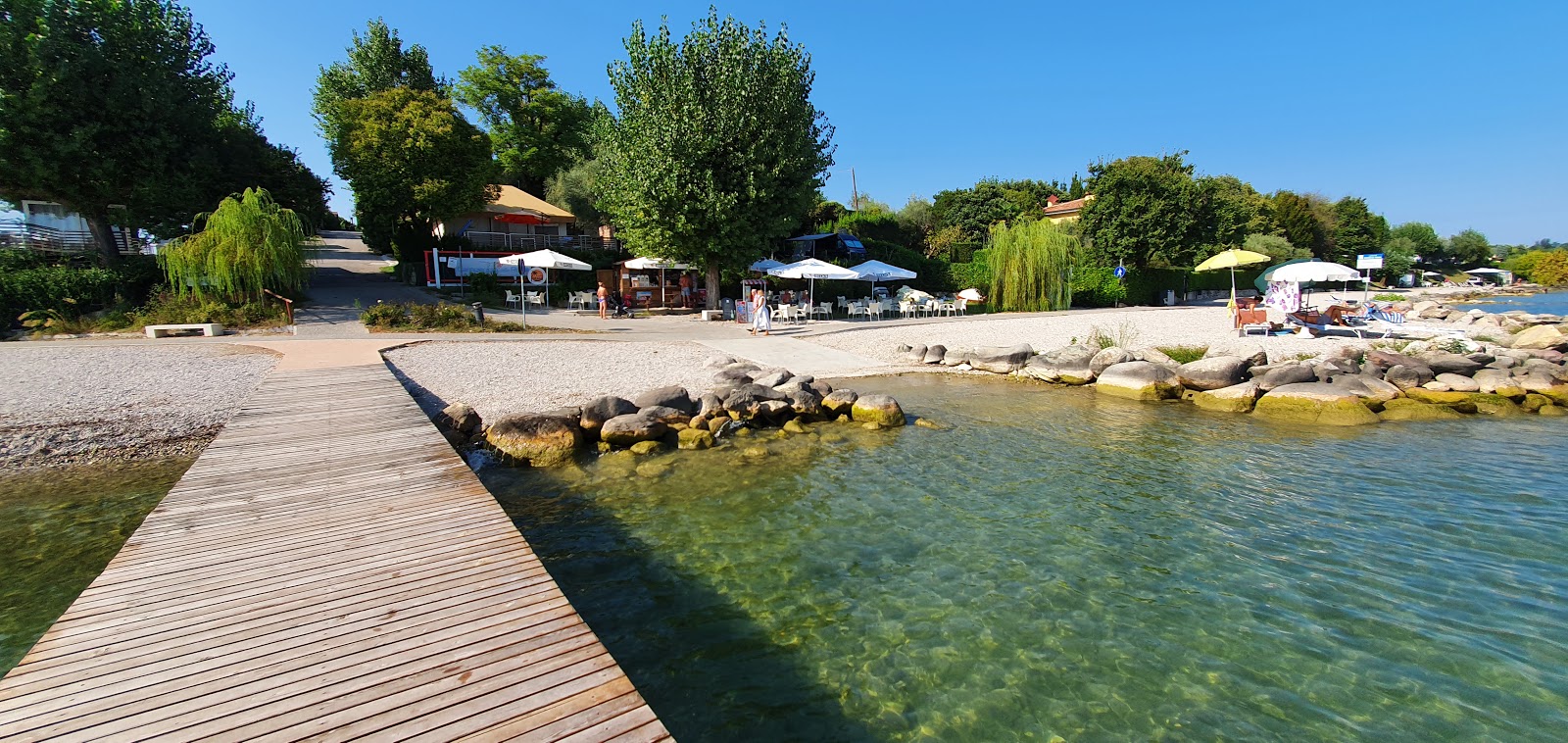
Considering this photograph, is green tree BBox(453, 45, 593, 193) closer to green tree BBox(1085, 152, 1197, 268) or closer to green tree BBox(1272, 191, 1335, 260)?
green tree BBox(1085, 152, 1197, 268)

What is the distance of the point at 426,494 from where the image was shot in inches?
223

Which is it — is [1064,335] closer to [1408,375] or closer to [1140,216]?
[1408,375]

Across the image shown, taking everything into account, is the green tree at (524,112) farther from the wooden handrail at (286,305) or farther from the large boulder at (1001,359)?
the large boulder at (1001,359)

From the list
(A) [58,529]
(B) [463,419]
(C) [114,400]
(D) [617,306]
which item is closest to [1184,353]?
(B) [463,419]

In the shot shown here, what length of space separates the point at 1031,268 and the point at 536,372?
2520 cm

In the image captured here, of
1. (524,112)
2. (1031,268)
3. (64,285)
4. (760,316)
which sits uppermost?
(524,112)

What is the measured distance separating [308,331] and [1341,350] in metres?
26.3

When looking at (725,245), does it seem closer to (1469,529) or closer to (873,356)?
(873,356)

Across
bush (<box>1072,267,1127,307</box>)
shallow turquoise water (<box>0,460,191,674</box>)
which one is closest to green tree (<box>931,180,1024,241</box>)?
bush (<box>1072,267,1127,307</box>)

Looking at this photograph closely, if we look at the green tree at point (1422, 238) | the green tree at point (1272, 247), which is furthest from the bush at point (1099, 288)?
the green tree at point (1422, 238)

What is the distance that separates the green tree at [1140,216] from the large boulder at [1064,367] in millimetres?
23185

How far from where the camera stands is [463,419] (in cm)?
953

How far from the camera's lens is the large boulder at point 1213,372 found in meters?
13.5

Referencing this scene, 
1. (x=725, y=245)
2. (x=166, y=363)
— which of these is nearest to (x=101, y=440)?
(x=166, y=363)
